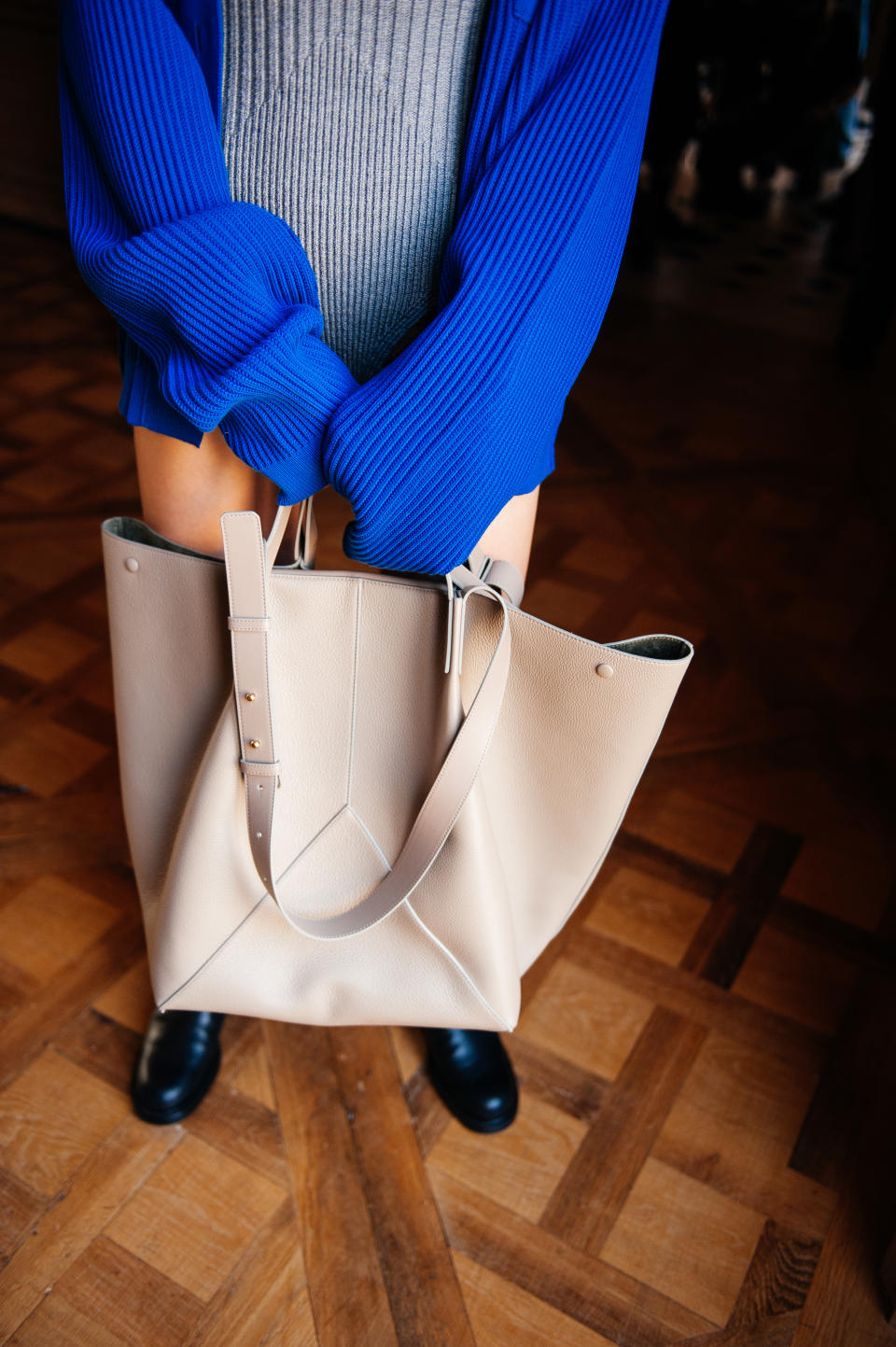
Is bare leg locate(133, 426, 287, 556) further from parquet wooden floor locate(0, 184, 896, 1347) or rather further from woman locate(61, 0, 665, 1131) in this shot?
parquet wooden floor locate(0, 184, 896, 1347)

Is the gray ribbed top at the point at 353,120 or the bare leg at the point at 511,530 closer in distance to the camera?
the gray ribbed top at the point at 353,120

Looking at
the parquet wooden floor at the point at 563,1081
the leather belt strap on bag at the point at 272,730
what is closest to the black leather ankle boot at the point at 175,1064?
the parquet wooden floor at the point at 563,1081

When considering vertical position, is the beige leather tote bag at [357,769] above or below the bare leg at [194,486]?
below

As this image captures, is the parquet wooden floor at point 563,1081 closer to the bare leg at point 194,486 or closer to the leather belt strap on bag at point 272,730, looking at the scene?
the leather belt strap on bag at point 272,730

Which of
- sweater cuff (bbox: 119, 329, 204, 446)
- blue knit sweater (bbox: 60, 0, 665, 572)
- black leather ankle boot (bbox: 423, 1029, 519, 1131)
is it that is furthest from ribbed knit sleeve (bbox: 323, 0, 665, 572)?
black leather ankle boot (bbox: 423, 1029, 519, 1131)

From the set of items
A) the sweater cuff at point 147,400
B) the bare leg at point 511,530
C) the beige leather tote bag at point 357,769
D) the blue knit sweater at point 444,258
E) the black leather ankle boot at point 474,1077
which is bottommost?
the black leather ankle boot at point 474,1077

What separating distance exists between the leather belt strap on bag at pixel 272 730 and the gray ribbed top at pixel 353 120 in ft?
0.50

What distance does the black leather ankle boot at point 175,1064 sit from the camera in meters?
0.74

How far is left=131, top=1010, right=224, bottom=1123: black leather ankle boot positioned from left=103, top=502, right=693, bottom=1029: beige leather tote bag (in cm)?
12

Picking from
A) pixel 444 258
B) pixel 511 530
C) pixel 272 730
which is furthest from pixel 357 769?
pixel 444 258

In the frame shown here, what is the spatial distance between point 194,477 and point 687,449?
1482 mm

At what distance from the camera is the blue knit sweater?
45cm

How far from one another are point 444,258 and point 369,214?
0.16ft

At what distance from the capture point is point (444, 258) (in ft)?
1.57
